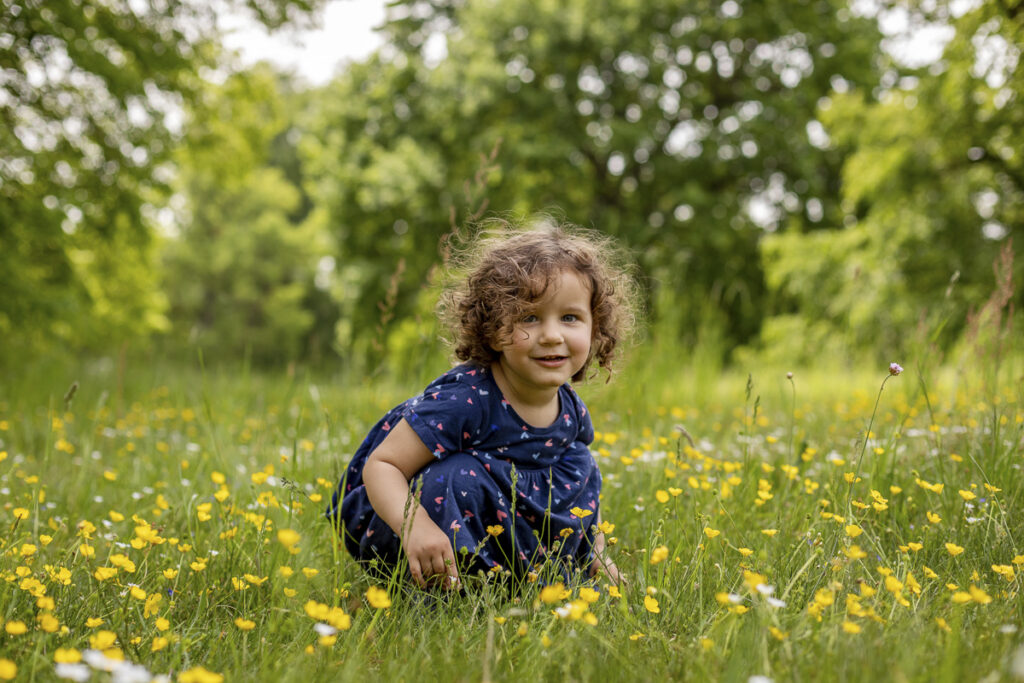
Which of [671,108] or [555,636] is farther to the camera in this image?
[671,108]

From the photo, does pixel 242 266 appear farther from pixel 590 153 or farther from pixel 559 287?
pixel 559 287

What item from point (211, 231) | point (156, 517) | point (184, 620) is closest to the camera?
point (184, 620)

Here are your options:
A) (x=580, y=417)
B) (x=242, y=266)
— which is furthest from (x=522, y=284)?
(x=242, y=266)

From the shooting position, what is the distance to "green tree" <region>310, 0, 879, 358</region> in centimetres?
1424

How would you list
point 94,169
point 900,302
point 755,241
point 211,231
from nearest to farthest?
point 94,169
point 900,302
point 755,241
point 211,231

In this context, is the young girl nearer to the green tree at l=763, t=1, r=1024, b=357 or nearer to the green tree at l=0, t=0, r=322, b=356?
the green tree at l=0, t=0, r=322, b=356

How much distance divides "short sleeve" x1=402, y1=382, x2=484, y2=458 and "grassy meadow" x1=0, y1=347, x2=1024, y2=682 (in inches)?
14.5

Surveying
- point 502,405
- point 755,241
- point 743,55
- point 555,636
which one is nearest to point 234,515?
point 502,405

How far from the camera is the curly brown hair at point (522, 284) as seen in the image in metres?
2.12

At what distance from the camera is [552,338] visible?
6.75 feet

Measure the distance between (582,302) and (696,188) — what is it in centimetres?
1241

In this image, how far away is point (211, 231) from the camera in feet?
83.7

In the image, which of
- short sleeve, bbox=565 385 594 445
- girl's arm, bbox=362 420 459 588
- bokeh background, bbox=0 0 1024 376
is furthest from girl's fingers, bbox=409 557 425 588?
Answer: bokeh background, bbox=0 0 1024 376

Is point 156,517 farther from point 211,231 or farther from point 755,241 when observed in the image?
point 211,231
